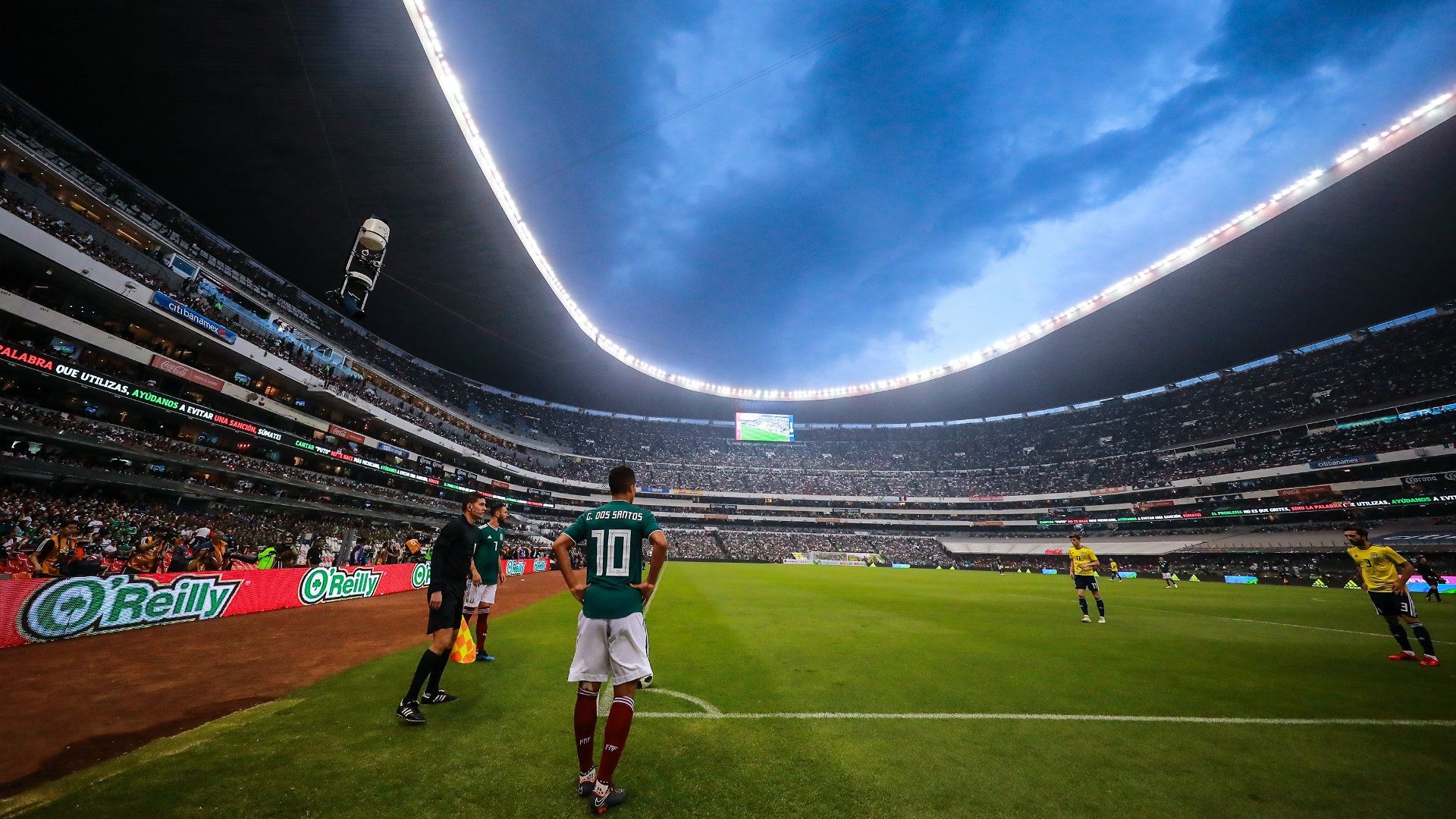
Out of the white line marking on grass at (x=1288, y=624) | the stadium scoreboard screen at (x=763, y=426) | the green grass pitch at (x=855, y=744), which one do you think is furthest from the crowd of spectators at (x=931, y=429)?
the white line marking on grass at (x=1288, y=624)

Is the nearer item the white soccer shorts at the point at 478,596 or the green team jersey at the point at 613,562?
the green team jersey at the point at 613,562

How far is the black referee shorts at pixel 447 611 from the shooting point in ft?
15.6

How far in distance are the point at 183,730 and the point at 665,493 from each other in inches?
2547

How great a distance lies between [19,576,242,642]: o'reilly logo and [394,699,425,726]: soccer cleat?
7.95 m

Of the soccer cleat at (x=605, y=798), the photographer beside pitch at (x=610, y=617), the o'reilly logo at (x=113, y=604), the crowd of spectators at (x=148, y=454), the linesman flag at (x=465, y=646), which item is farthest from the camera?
the crowd of spectators at (x=148, y=454)

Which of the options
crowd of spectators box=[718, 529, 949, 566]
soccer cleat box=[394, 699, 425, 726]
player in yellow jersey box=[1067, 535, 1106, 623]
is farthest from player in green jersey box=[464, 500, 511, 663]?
crowd of spectators box=[718, 529, 949, 566]

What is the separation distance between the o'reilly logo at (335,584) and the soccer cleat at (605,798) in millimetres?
13777

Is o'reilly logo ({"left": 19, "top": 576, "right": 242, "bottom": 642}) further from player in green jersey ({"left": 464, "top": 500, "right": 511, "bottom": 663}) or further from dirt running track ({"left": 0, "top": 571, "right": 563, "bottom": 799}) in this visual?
player in green jersey ({"left": 464, "top": 500, "right": 511, "bottom": 663})

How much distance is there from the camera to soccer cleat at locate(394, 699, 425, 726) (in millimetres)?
4285

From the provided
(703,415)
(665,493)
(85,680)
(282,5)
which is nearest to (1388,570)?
(85,680)

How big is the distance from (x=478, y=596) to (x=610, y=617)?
Answer: 15.6ft

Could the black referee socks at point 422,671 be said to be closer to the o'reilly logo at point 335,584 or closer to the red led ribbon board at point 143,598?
the red led ribbon board at point 143,598

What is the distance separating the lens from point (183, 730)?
425cm

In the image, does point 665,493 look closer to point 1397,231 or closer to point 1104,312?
point 1104,312
